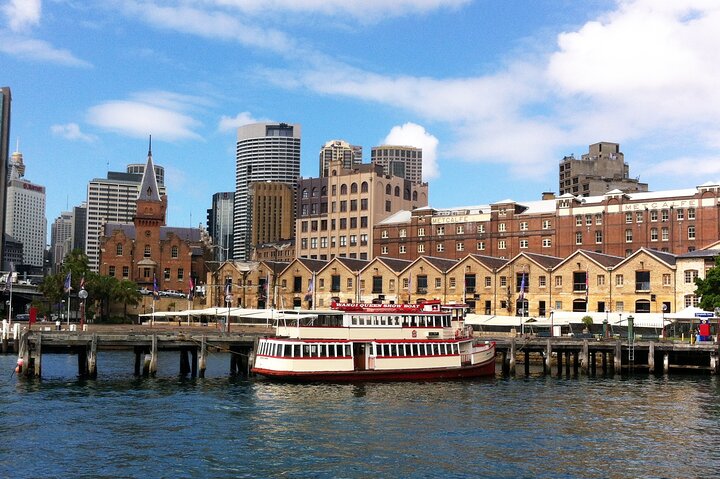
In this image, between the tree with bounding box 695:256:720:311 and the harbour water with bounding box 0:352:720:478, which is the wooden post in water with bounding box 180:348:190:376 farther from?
the tree with bounding box 695:256:720:311

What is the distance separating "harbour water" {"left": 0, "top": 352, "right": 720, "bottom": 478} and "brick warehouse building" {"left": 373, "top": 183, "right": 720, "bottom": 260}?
60851 millimetres

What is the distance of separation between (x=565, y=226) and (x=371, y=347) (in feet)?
249

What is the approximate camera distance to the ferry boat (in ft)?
256

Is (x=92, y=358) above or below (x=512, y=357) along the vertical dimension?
above

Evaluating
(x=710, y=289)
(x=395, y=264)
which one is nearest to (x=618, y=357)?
(x=710, y=289)

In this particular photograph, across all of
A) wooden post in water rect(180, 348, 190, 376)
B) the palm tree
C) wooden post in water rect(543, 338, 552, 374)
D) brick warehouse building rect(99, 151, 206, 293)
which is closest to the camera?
wooden post in water rect(180, 348, 190, 376)

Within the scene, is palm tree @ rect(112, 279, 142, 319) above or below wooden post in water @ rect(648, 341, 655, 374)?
above

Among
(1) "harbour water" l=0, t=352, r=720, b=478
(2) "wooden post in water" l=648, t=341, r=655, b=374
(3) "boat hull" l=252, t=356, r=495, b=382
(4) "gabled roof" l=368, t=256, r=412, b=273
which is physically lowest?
(1) "harbour water" l=0, t=352, r=720, b=478

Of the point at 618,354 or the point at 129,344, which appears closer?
the point at 129,344

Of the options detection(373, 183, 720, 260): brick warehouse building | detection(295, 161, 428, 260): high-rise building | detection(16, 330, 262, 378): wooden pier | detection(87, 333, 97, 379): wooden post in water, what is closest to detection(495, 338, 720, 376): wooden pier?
Answer: detection(16, 330, 262, 378): wooden pier

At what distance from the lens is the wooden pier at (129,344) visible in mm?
78881

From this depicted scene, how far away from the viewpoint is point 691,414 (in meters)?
62.5

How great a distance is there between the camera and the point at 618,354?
93062 mm

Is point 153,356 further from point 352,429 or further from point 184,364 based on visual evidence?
point 352,429
